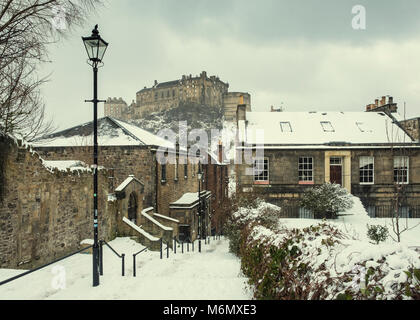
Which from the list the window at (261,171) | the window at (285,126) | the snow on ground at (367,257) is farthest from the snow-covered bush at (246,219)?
the window at (285,126)

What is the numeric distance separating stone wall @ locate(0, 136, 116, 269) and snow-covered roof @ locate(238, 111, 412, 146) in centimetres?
1423

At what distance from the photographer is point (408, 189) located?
74.8ft

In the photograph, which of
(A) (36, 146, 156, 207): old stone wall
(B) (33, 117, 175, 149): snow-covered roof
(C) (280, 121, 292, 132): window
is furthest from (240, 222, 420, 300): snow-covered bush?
(C) (280, 121, 292, 132): window

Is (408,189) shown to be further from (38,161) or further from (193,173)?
(38,161)

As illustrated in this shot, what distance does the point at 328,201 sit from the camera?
19.0 metres

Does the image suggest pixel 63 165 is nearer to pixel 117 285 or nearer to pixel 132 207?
pixel 117 285

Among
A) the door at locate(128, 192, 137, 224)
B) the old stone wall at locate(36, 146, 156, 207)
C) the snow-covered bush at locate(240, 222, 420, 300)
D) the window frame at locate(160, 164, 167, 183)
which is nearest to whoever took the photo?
the snow-covered bush at locate(240, 222, 420, 300)

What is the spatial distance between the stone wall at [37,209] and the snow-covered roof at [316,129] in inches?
560

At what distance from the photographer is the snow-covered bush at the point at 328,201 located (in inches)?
732

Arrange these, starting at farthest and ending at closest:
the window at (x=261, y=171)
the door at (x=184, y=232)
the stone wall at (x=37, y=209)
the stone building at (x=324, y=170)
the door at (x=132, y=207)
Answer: the window at (x=261, y=171), the stone building at (x=324, y=170), the door at (x=184, y=232), the door at (x=132, y=207), the stone wall at (x=37, y=209)

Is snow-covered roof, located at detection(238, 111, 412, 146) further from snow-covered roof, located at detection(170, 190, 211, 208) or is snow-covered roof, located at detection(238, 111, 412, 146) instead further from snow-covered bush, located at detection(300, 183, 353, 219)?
snow-covered roof, located at detection(170, 190, 211, 208)

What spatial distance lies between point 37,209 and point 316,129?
22.2m

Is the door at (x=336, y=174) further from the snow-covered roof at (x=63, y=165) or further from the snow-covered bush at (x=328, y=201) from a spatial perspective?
the snow-covered roof at (x=63, y=165)

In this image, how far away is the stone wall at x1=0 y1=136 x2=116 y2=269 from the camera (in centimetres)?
798
